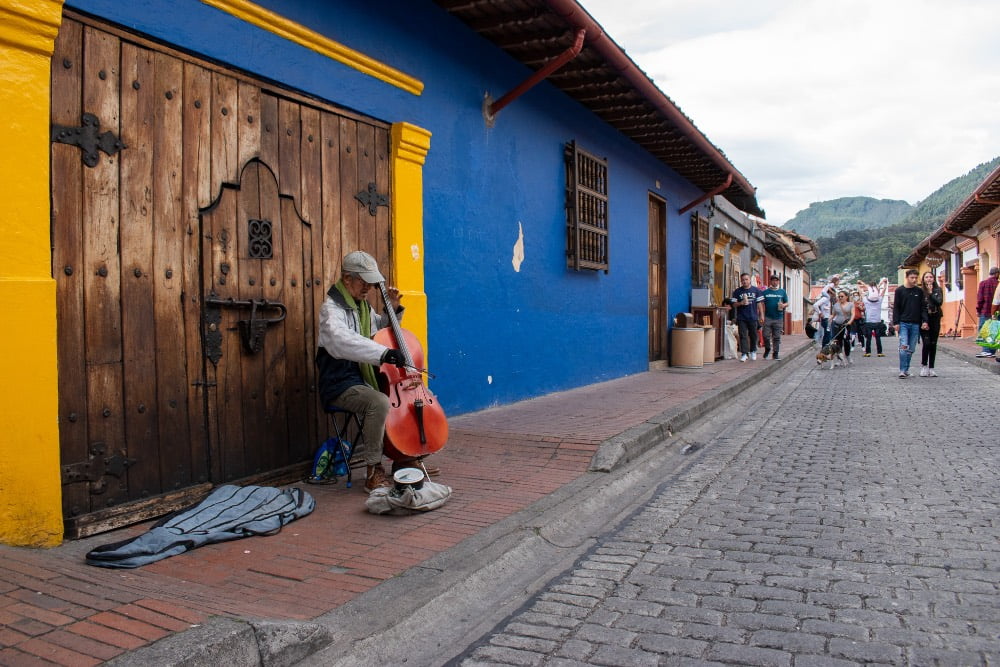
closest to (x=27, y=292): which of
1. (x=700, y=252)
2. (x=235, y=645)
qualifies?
(x=235, y=645)

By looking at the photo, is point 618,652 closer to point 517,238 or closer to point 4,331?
point 4,331

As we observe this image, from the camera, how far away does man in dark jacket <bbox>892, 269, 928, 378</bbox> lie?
1104 cm

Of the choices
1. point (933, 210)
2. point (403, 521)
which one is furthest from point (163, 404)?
point (933, 210)

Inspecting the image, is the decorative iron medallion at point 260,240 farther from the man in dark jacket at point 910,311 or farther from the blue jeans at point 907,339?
the blue jeans at point 907,339

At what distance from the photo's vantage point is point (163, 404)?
12.8 feet

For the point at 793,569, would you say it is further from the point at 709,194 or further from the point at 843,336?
the point at 843,336

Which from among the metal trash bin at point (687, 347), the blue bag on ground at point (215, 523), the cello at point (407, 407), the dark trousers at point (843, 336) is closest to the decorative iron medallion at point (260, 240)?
the cello at point (407, 407)

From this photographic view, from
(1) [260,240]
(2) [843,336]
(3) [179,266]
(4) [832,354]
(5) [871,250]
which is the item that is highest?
(5) [871,250]

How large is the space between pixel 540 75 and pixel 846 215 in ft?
517

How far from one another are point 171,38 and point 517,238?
168 inches

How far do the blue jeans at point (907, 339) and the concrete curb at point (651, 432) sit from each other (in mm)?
3543

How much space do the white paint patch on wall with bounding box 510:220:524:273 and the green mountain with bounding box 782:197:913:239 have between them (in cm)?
13486

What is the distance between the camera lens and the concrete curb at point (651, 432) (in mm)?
5230

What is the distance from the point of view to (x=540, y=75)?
6.94 metres
